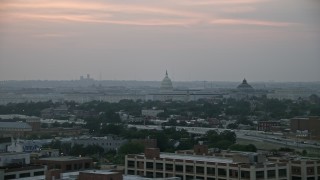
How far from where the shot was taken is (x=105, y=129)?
54.4 ft

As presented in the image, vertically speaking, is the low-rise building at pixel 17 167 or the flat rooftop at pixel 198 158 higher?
the flat rooftop at pixel 198 158

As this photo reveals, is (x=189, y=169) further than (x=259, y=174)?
Yes

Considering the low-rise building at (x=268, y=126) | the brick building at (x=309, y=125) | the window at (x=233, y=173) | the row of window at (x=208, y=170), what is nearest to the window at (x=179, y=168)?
the row of window at (x=208, y=170)

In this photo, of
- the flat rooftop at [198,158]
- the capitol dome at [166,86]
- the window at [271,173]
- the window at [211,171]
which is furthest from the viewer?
the capitol dome at [166,86]

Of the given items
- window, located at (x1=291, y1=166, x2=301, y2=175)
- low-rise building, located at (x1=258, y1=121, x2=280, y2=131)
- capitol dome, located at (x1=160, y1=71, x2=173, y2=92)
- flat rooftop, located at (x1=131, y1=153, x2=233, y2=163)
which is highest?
capitol dome, located at (x1=160, y1=71, x2=173, y2=92)

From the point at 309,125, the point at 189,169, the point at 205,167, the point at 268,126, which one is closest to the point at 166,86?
the point at 268,126

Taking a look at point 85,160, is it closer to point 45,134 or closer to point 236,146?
point 236,146

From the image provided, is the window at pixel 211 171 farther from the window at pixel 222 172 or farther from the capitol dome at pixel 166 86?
the capitol dome at pixel 166 86

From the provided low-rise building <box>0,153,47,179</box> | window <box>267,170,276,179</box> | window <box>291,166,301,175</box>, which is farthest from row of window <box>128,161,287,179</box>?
low-rise building <box>0,153,47,179</box>

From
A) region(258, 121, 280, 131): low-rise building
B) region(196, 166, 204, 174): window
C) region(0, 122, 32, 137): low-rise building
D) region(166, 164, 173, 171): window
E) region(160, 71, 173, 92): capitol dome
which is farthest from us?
region(160, 71, 173, 92): capitol dome

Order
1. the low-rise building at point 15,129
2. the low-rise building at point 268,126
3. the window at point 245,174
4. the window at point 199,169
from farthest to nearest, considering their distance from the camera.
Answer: the low-rise building at point 268,126, the low-rise building at point 15,129, the window at point 199,169, the window at point 245,174

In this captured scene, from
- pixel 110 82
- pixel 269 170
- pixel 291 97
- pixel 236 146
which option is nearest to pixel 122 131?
pixel 236 146

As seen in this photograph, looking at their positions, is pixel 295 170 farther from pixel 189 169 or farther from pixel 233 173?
pixel 189 169

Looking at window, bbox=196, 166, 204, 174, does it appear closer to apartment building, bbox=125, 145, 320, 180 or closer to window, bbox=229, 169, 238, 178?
apartment building, bbox=125, 145, 320, 180
